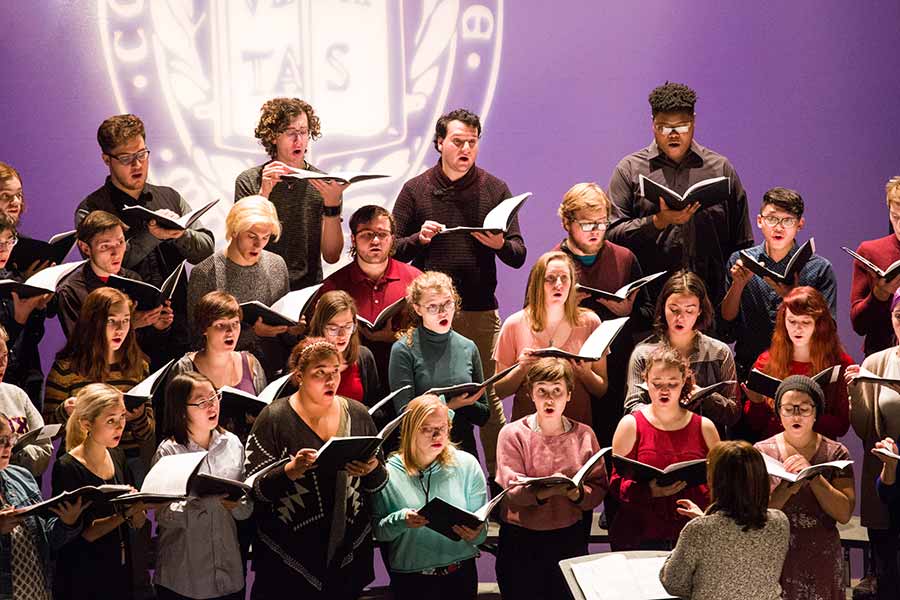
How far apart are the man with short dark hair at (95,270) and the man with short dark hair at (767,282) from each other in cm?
228

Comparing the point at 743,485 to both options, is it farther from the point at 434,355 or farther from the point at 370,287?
the point at 370,287

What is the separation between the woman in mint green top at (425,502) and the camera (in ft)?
15.6

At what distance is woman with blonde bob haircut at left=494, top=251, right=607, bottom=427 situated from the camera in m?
5.20

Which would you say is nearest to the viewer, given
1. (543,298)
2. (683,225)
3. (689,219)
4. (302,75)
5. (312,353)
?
(312,353)

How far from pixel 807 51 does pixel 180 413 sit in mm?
3826

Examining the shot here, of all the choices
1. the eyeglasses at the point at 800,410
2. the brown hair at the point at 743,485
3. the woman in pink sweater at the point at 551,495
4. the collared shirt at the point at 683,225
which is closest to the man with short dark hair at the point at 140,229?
the woman in pink sweater at the point at 551,495

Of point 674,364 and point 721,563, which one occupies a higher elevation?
point 674,364

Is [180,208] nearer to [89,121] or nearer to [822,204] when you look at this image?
[89,121]

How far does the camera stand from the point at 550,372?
4898mm

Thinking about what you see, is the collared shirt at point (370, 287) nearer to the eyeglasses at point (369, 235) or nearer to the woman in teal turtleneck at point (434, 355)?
the eyeglasses at point (369, 235)

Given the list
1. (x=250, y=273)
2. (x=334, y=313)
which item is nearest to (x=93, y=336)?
(x=250, y=273)

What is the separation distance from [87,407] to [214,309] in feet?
2.01

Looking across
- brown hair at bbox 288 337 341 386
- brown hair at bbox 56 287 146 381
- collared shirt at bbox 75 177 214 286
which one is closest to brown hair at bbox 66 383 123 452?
brown hair at bbox 56 287 146 381

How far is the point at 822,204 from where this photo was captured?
6.89 meters
